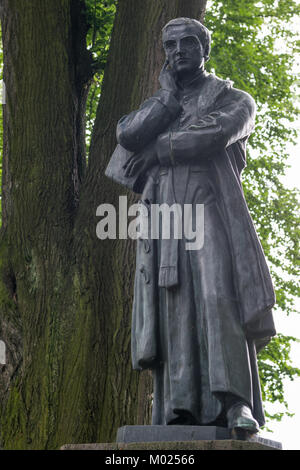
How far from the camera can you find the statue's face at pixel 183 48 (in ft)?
15.5

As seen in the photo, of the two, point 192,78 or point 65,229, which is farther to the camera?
point 65,229

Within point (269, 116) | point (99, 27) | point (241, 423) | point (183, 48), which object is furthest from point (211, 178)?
point (269, 116)

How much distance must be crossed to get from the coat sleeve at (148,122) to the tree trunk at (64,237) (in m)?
3.21

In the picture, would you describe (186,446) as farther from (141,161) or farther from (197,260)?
(141,161)

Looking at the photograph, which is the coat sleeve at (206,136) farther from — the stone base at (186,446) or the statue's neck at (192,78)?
the stone base at (186,446)

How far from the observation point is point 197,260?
4.34 metres

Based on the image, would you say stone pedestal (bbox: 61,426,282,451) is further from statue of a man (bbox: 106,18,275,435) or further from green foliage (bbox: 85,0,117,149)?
green foliage (bbox: 85,0,117,149)

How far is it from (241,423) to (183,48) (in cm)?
229

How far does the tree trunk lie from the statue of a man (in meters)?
2.97

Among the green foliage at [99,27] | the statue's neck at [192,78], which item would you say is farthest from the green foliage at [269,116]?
the statue's neck at [192,78]

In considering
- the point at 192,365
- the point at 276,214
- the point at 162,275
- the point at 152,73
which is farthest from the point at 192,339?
Result: the point at 276,214

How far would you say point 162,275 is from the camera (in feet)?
14.4
